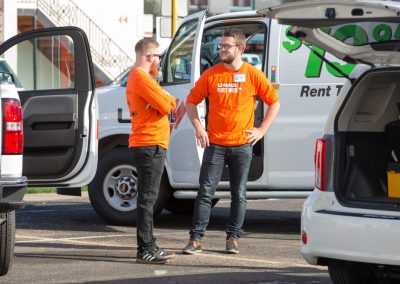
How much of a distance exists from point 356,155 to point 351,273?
0.76 m

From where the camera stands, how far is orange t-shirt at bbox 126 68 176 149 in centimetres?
961

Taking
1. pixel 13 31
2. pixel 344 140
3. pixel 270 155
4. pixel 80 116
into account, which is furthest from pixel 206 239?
pixel 13 31

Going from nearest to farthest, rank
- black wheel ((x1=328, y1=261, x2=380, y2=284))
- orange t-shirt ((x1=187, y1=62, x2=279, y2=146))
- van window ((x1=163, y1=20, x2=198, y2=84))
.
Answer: black wheel ((x1=328, y1=261, x2=380, y2=284)) < orange t-shirt ((x1=187, y1=62, x2=279, y2=146)) < van window ((x1=163, y1=20, x2=198, y2=84))

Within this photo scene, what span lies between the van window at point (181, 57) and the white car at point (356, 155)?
4105 mm

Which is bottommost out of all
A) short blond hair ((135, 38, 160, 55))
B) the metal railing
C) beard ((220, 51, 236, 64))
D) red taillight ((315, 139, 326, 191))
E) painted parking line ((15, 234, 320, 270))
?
painted parking line ((15, 234, 320, 270))

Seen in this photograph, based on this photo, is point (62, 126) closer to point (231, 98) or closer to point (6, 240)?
point (231, 98)

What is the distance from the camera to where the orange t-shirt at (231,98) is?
389 inches

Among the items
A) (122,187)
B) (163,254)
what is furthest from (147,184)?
(122,187)

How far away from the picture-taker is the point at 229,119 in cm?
987

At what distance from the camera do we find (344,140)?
742 centimetres

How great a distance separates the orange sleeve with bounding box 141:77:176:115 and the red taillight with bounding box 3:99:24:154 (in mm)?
1483

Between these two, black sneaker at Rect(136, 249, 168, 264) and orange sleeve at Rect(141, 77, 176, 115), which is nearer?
black sneaker at Rect(136, 249, 168, 264)

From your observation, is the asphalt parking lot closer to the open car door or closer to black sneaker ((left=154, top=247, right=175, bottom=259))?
black sneaker ((left=154, top=247, right=175, bottom=259))

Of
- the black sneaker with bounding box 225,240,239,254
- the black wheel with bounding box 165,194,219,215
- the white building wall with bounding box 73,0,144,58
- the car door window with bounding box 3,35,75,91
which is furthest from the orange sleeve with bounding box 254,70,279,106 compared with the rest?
the white building wall with bounding box 73,0,144,58
